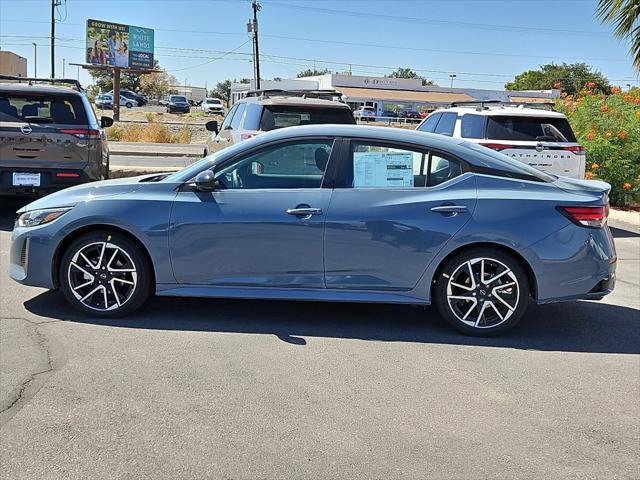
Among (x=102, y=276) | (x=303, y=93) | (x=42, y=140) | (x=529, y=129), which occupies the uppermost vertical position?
(x=303, y=93)

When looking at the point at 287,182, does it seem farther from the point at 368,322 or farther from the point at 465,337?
the point at 465,337

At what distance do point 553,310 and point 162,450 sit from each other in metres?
4.10

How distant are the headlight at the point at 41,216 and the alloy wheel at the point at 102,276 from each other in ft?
1.14

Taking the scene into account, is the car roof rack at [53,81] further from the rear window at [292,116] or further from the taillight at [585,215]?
the taillight at [585,215]

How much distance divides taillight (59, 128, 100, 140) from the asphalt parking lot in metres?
3.30

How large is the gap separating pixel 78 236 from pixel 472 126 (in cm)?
670

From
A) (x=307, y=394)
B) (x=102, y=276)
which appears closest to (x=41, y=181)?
(x=102, y=276)

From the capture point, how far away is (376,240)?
5.23 metres

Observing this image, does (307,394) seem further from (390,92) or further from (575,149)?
(390,92)

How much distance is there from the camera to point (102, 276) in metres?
5.41

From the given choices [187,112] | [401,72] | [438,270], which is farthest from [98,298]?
[401,72]

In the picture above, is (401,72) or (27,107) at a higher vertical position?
(401,72)

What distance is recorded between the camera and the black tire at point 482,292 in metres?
5.24

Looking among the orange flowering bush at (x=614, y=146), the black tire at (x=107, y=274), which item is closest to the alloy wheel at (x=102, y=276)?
the black tire at (x=107, y=274)
